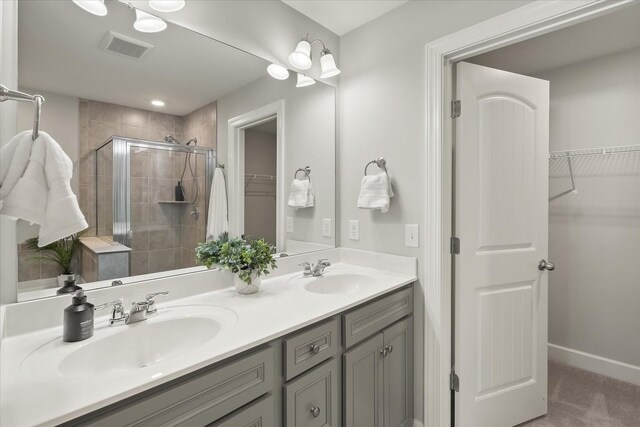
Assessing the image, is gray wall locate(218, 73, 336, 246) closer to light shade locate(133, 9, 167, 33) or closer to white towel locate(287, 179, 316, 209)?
white towel locate(287, 179, 316, 209)

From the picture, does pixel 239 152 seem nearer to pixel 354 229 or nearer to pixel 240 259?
pixel 240 259

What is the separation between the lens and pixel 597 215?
2367mm

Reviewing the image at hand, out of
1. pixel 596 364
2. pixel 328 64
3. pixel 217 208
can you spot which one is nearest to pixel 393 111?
pixel 328 64

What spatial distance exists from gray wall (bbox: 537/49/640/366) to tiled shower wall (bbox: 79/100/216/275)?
2.67 metres

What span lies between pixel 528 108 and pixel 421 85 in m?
0.66

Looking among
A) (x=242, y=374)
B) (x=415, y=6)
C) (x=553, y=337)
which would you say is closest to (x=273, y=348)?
(x=242, y=374)

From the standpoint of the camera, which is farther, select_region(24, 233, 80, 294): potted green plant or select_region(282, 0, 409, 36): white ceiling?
select_region(282, 0, 409, 36): white ceiling

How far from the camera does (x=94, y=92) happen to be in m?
1.21

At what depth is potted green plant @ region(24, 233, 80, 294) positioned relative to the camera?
1071mm

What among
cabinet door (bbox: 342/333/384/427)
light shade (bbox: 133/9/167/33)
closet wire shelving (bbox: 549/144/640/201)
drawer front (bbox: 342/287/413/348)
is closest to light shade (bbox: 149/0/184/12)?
light shade (bbox: 133/9/167/33)

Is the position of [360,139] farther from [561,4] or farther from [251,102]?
→ [561,4]

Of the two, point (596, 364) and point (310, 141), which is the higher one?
point (310, 141)

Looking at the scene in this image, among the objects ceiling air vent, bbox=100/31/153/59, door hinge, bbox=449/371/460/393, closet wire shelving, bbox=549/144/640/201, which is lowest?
door hinge, bbox=449/371/460/393

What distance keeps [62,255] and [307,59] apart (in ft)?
4.91
